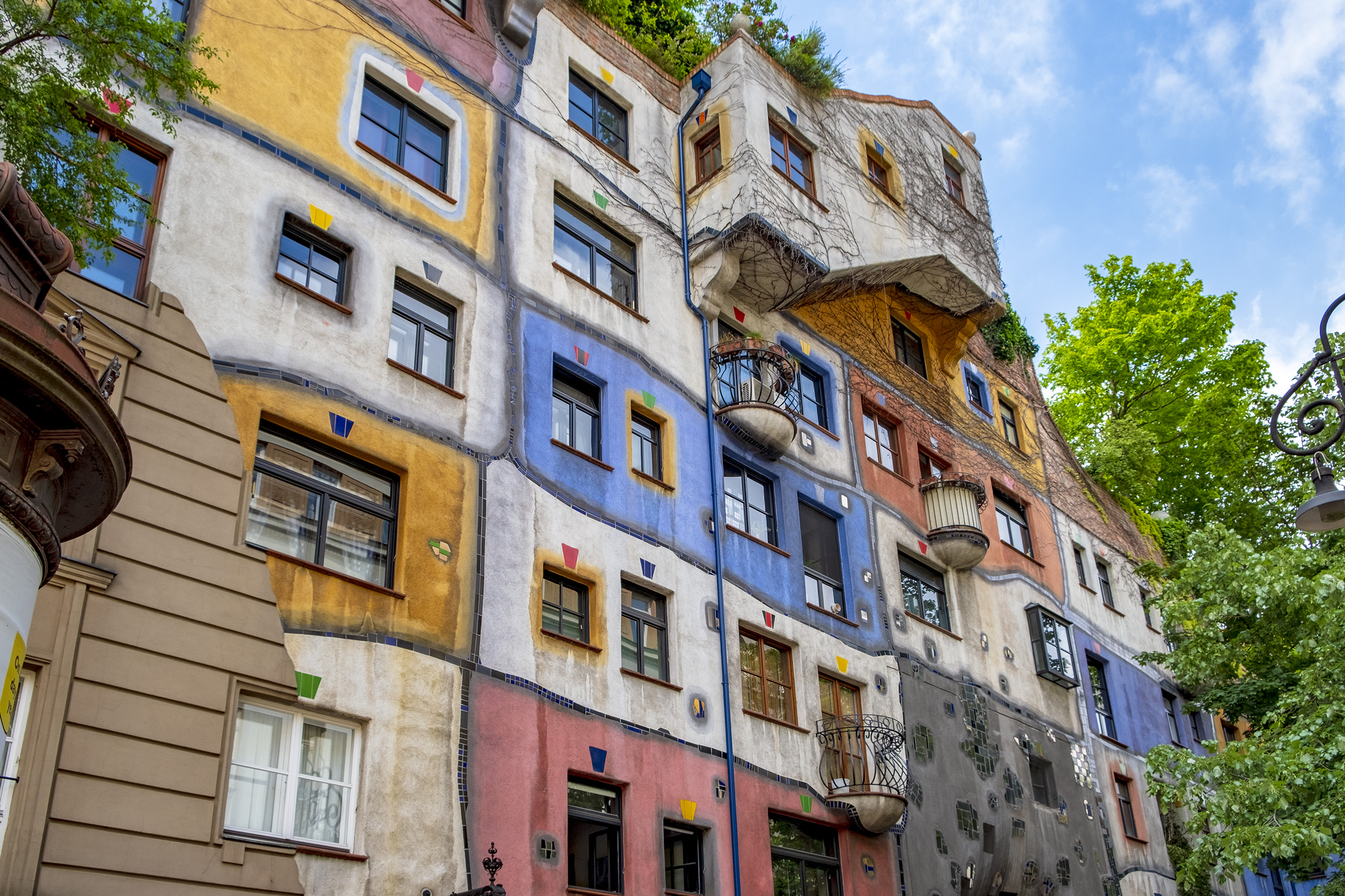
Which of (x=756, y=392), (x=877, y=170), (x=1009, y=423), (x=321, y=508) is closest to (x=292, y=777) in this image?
(x=321, y=508)

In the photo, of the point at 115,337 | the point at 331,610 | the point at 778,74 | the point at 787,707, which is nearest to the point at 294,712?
the point at 331,610

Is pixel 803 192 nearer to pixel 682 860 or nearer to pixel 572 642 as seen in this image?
pixel 572 642

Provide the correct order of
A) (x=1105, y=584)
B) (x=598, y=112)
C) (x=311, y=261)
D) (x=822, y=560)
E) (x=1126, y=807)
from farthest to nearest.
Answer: (x=1105, y=584) < (x=1126, y=807) < (x=598, y=112) < (x=822, y=560) < (x=311, y=261)

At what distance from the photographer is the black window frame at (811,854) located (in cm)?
1455

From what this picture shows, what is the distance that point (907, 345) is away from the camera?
23.1 meters

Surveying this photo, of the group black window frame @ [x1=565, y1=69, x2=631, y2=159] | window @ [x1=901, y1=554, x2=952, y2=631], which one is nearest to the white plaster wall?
black window frame @ [x1=565, y1=69, x2=631, y2=159]

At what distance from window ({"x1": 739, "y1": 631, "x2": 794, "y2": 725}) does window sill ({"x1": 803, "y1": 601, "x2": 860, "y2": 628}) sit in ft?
3.07

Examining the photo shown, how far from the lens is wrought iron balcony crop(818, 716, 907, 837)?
15.4 m

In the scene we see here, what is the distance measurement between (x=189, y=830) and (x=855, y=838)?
30.2 feet

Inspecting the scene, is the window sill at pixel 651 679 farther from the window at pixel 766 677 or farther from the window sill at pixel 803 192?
the window sill at pixel 803 192

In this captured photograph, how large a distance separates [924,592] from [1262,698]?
6600 millimetres

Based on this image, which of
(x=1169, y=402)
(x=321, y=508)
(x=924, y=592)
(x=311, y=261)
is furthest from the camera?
(x=1169, y=402)

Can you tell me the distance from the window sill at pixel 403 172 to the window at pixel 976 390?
532 inches

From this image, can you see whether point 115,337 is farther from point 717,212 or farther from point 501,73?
point 717,212
